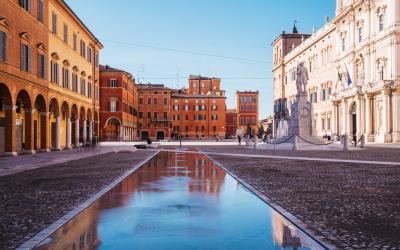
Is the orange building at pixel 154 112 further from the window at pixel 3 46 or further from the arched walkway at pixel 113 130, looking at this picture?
the window at pixel 3 46

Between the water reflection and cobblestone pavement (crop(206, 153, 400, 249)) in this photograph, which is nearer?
the water reflection

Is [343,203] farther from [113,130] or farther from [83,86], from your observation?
[113,130]

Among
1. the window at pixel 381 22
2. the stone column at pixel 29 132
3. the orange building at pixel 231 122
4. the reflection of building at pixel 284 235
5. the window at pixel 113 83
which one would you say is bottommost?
the reflection of building at pixel 284 235

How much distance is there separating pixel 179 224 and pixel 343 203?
152 inches

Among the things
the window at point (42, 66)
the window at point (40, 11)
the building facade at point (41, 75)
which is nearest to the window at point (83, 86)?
the building facade at point (41, 75)

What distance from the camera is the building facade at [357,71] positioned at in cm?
5131

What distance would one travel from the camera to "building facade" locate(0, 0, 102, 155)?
27.9 meters

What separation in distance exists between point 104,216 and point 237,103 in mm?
134052

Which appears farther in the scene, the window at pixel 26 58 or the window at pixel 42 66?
the window at pixel 42 66

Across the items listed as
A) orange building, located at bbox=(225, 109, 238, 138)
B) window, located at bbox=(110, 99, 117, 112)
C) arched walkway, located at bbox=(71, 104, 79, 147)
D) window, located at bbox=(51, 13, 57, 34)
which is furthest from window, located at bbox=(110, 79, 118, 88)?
orange building, located at bbox=(225, 109, 238, 138)

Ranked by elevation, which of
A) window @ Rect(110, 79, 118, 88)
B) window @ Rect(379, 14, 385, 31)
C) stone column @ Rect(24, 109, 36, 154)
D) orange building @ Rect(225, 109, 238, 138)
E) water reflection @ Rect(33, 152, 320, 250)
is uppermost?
window @ Rect(379, 14, 385, 31)

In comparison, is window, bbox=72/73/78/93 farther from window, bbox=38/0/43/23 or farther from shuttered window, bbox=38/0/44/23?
window, bbox=38/0/43/23

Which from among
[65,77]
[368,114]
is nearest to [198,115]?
[368,114]

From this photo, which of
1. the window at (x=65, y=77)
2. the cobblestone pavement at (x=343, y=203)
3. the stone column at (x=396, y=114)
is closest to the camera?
the cobblestone pavement at (x=343, y=203)
